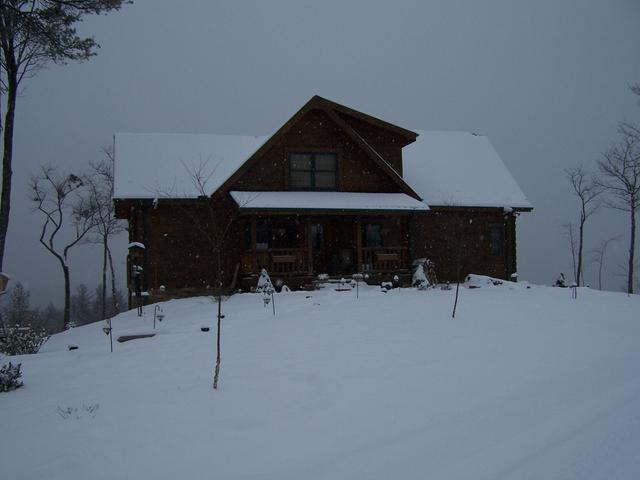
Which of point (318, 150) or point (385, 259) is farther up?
point (318, 150)


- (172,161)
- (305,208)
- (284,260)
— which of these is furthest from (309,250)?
(172,161)

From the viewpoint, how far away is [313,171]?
19719 millimetres

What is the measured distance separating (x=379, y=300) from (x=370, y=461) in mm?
9098

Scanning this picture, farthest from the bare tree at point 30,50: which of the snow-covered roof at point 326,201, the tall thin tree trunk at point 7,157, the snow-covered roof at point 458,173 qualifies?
the snow-covered roof at point 458,173

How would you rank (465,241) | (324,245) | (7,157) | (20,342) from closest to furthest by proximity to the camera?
(20,342) < (7,157) < (324,245) < (465,241)

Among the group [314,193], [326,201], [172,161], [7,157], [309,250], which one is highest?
[172,161]

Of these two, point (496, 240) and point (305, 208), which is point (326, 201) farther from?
point (496, 240)

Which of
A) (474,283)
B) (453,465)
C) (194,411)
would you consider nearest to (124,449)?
(194,411)

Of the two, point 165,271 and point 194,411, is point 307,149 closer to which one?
point 165,271

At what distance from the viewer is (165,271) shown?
19188 millimetres

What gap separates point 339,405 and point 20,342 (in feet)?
25.9

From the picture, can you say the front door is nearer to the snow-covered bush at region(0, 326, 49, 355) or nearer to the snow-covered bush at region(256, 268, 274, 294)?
the snow-covered bush at region(256, 268, 274, 294)

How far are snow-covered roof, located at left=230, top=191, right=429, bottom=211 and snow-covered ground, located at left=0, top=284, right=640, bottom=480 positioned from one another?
7.43 metres

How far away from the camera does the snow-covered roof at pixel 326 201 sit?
17.4 meters
